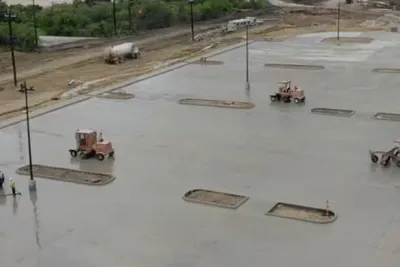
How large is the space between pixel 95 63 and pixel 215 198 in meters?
31.5

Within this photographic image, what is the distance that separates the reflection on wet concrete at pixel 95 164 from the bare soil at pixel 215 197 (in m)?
4.16

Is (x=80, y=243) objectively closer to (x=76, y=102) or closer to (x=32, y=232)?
(x=32, y=232)

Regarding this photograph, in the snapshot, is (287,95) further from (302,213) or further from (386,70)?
(302,213)

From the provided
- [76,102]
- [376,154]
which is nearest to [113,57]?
[76,102]

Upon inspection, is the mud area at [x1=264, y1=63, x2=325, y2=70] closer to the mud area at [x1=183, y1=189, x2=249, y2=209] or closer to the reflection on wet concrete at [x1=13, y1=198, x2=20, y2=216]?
the mud area at [x1=183, y1=189, x2=249, y2=209]

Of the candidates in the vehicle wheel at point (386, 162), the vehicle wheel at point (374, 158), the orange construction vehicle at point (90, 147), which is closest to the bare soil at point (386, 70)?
the vehicle wheel at point (374, 158)

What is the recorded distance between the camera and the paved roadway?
67.2ft

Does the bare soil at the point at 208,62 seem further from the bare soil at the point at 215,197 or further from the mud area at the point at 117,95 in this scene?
the bare soil at the point at 215,197

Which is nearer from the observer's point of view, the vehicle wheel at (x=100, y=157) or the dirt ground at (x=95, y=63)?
the vehicle wheel at (x=100, y=157)

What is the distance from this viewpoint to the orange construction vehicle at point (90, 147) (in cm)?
2931

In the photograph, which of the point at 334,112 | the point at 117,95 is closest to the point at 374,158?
the point at 334,112

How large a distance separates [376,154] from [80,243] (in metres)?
12.6

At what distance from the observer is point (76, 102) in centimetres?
4009

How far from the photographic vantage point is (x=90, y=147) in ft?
96.8
